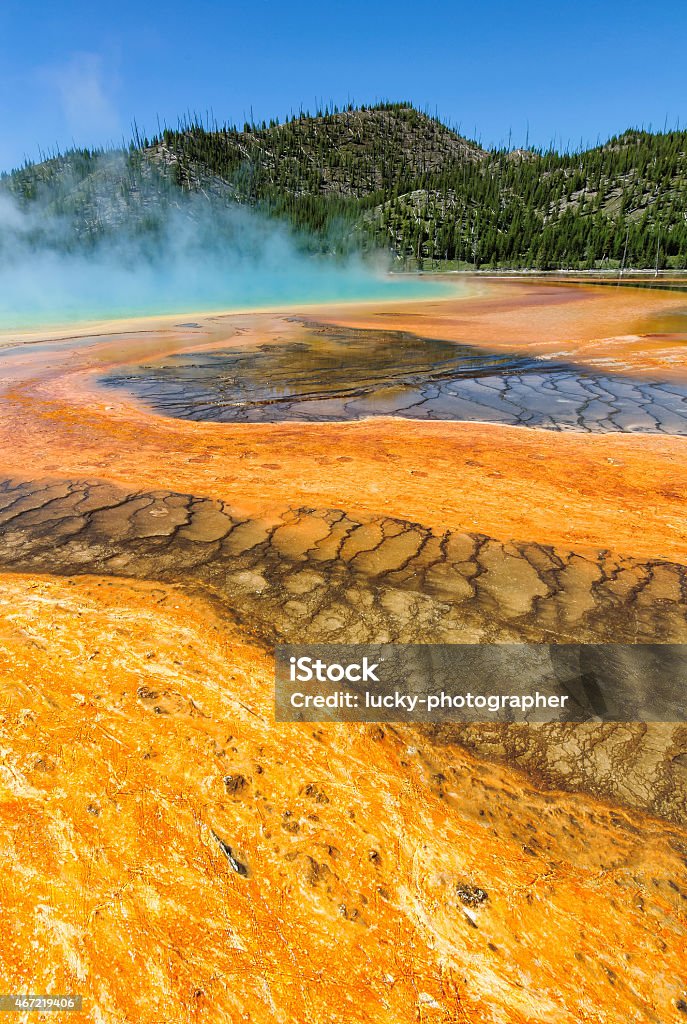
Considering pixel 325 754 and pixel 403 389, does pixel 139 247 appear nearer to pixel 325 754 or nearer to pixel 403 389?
pixel 403 389

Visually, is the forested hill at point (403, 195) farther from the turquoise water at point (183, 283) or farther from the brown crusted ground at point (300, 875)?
the brown crusted ground at point (300, 875)

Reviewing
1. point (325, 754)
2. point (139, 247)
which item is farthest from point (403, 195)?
point (325, 754)

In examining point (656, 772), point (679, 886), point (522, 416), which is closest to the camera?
point (679, 886)

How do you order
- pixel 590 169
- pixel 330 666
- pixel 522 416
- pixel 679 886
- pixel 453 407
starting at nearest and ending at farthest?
pixel 679 886
pixel 330 666
pixel 522 416
pixel 453 407
pixel 590 169

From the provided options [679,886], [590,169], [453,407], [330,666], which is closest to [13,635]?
[330,666]

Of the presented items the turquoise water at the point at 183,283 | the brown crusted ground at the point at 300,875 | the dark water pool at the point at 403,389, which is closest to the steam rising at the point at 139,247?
the turquoise water at the point at 183,283

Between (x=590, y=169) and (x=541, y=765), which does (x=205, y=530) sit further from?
(x=590, y=169)

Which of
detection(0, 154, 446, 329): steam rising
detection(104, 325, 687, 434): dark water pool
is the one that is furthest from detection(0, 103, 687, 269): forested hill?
detection(104, 325, 687, 434): dark water pool
